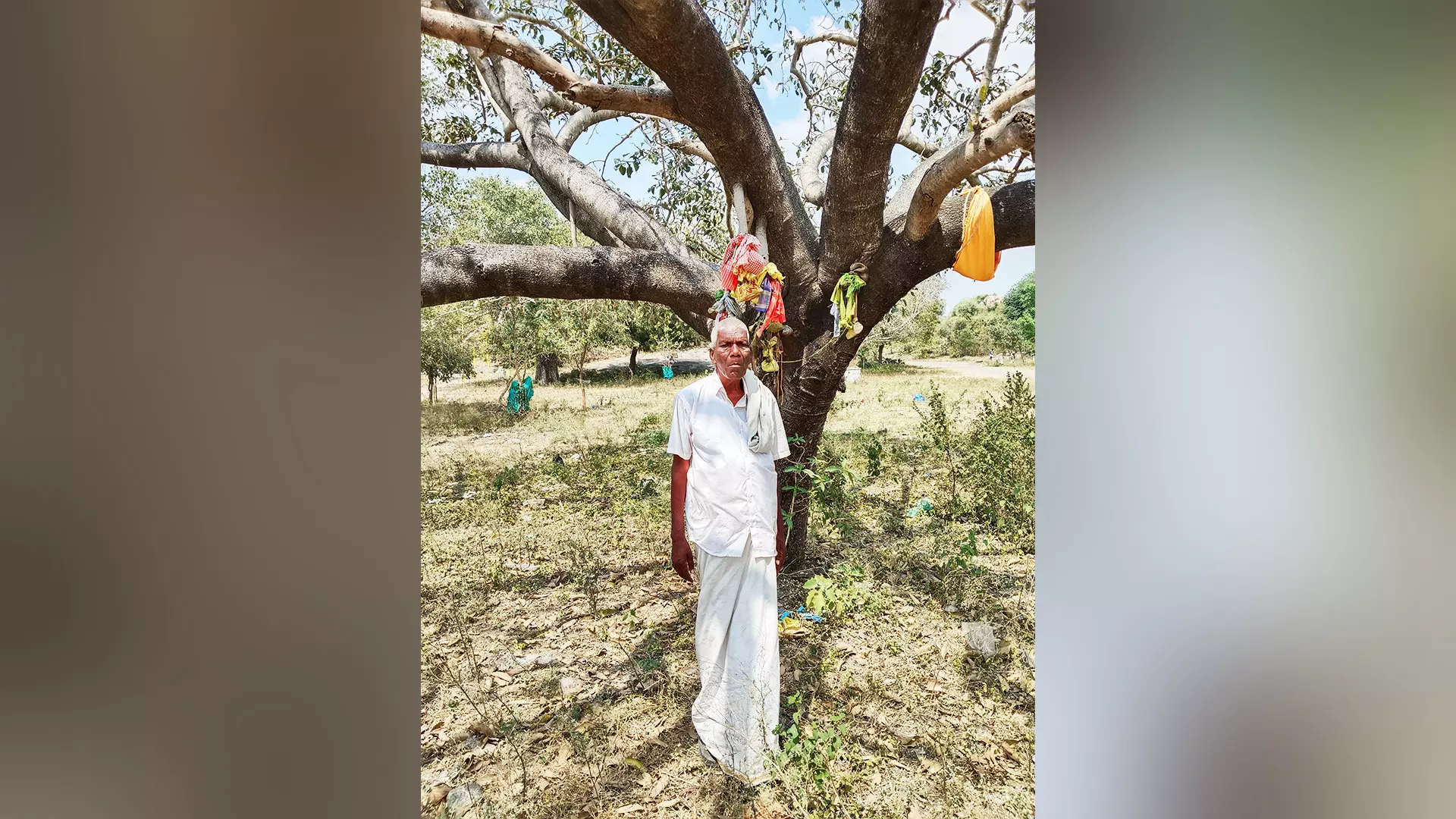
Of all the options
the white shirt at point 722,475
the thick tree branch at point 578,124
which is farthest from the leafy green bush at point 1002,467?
the thick tree branch at point 578,124

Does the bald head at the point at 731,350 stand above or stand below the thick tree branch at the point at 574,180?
below

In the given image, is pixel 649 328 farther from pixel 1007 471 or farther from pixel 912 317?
pixel 1007 471

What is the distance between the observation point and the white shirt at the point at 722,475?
271 cm

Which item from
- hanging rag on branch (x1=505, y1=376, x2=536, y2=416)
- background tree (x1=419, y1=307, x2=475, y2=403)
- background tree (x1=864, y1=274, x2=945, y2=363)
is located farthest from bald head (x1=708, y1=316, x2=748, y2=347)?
background tree (x1=864, y1=274, x2=945, y2=363)

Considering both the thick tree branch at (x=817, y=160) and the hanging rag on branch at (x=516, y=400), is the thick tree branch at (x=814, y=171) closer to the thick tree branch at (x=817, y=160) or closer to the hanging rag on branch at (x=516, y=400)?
the thick tree branch at (x=817, y=160)

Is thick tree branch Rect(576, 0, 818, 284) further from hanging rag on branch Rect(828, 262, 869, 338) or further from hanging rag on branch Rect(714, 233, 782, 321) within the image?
hanging rag on branch Rect(714, 233, 782, 321)

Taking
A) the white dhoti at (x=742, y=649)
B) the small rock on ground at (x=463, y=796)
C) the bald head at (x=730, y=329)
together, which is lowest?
the small rock on ground at (x=463, y=796)

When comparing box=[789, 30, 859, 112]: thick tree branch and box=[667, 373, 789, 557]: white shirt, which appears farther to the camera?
box=[789, 30, 859, 112]: thick tree branch

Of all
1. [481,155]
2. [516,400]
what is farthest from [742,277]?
[516,400]

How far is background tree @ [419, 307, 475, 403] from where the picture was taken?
9995 millimetres

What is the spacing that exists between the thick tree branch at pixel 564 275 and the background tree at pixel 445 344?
20.6 ft

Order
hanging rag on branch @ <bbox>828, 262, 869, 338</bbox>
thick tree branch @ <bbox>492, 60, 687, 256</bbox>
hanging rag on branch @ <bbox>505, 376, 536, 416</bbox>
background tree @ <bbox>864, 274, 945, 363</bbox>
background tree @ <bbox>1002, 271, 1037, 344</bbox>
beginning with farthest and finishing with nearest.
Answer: background tree @ <bbox>1002, 271, 1037, 344</bbox>, background tree @ <bbox>864, 274, 945, 363</bbox>, hanging rag on branch @ <bbox>505, 376, 536, 416</bbox>, thick tree branch @ <bbox>492, 60, 687, 256</bbox>, hanging rag on branch @ <bbox>828, 262, 869, 338</bbox>
